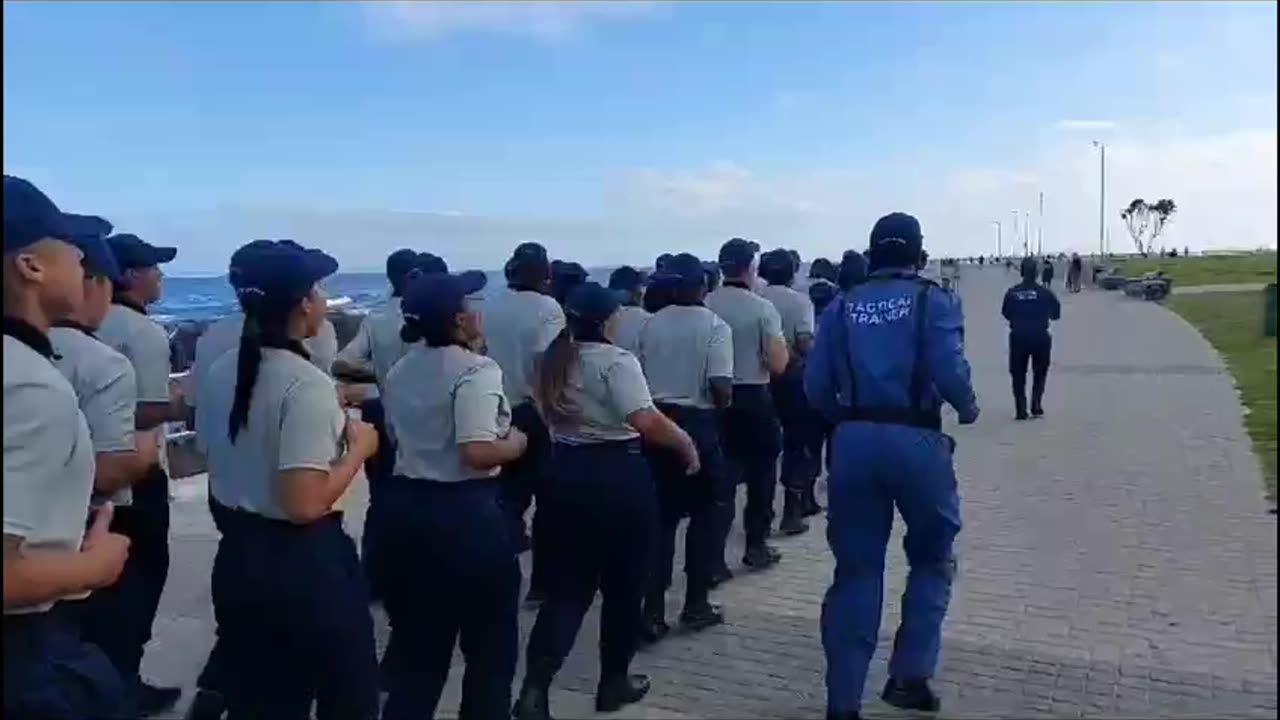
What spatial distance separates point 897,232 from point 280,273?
2627 mm

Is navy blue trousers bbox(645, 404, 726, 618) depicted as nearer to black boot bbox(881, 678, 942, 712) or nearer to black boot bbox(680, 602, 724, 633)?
black boot bbox(680, 602, 724, 633)

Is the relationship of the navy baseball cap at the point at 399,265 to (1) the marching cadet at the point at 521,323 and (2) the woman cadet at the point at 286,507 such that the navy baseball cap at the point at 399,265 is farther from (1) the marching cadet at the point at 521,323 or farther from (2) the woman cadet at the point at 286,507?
(2) the woman cadet at the point at 286,507

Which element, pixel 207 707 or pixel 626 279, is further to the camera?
pixel 626 279

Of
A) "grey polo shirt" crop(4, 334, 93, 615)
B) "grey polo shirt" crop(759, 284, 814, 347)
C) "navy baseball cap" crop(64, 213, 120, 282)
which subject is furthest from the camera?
"grey polo shirt" crop(759, 284, 814, 347)

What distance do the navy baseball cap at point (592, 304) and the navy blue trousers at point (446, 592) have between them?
1097 millimetres

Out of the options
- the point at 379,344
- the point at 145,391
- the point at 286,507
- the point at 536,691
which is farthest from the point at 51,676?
the point at 379,344

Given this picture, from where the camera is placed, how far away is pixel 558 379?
566cm

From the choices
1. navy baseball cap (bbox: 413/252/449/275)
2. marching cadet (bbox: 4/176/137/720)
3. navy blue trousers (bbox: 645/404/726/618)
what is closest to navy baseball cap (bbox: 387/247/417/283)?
navy baseball cap (bbox: 413/252/449/275)

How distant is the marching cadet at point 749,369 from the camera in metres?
7.98

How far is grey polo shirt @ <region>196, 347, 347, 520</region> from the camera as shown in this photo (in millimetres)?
3693

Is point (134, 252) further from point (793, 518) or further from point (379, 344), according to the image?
point (793, 518)

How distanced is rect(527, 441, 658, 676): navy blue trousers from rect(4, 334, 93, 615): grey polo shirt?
10.2ft

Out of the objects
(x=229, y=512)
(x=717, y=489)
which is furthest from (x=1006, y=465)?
(x=229, y=512)

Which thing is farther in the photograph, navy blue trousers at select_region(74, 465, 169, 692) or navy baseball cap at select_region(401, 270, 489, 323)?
navy blue trousers at select_region(74, 465, 169, 692)
